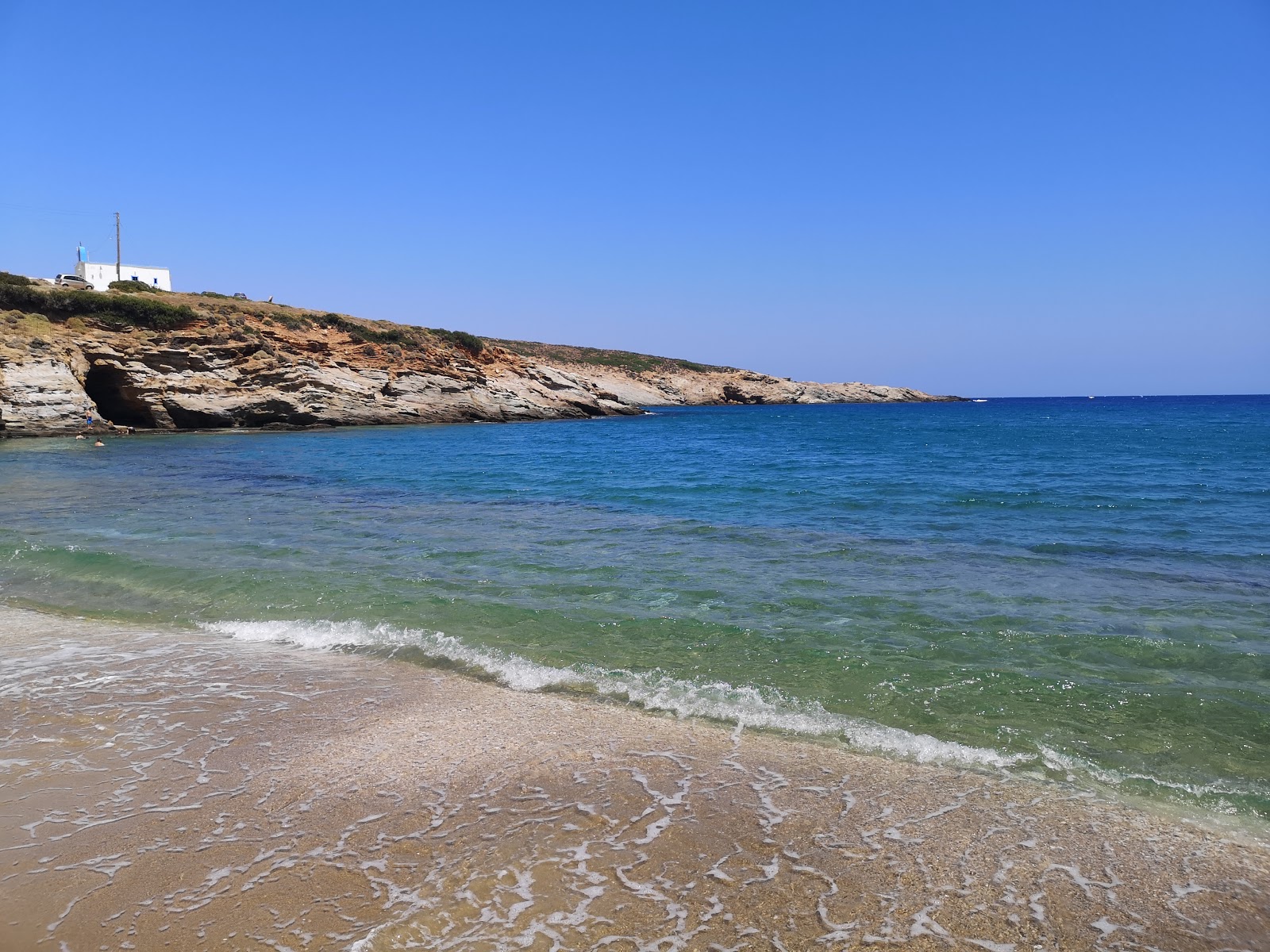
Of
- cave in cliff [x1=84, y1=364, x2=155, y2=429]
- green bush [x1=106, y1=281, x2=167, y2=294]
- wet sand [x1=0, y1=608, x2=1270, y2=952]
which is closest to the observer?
wet sand [x1=0, y1=608, x2=1270, y2=952]

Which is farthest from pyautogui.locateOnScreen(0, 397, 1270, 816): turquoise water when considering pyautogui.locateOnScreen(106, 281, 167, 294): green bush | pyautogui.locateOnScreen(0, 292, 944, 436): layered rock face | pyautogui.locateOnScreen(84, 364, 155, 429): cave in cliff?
pyautogui.locateOnScreen(106, 281, 167, 294): green bush

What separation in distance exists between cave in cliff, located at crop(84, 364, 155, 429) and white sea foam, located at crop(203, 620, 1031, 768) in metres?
36.6

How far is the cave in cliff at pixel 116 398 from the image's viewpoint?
36.7 m

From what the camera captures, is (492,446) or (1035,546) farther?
(492,446)

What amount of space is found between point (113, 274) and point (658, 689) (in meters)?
68.2

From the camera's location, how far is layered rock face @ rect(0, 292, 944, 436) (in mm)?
33688

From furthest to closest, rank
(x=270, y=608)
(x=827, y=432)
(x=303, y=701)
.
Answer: (x=827, y=432), (x=270, y=608), (x=303, y=701)

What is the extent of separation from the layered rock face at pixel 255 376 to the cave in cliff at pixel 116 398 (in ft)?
0.24

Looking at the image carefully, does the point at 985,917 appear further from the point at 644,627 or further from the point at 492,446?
the point at 492,446

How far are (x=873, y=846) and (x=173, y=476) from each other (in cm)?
2224

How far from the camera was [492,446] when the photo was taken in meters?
33.3

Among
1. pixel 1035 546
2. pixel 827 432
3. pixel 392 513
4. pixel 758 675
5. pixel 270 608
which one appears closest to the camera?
pixel 758 675

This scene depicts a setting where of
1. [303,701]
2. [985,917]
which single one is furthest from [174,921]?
[985,917]

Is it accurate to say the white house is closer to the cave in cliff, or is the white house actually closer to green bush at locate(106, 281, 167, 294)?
green bush at locate(106, 281, 167, 294)
